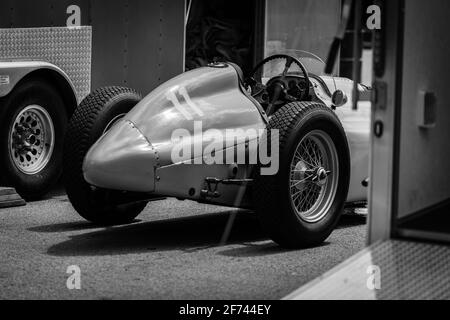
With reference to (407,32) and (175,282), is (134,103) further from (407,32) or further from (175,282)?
(407,32)

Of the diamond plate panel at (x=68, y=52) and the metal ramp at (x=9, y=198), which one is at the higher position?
the diamond plate panel at (x=68, y=52)

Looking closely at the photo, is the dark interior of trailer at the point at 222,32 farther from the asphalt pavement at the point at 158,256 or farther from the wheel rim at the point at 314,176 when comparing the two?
the wheel rim at the point at 314,176

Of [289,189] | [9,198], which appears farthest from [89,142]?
[9,198]

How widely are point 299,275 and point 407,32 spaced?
1658 mm

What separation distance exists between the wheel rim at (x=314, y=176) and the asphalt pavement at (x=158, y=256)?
0.29m

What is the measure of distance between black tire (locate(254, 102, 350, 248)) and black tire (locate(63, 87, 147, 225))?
1.17 metres

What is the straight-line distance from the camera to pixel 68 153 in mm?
6785

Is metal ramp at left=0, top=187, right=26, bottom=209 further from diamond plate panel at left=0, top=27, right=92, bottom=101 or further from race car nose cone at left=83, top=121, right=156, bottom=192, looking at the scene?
race car nose cone at left=83, top=121, right=156, bottom=192

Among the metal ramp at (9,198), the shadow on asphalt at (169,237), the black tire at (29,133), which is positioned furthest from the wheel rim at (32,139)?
the shadow on asphalt at (169,237)

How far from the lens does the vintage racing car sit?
20.1ft

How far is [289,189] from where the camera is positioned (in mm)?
6172

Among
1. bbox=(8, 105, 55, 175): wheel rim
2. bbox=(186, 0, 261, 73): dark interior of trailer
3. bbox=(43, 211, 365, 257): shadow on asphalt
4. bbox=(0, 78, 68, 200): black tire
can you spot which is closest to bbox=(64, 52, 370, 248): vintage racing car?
bbox=(43, 211, 365, 257): shadow on asphalt

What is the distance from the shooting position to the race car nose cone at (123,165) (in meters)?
6.07
